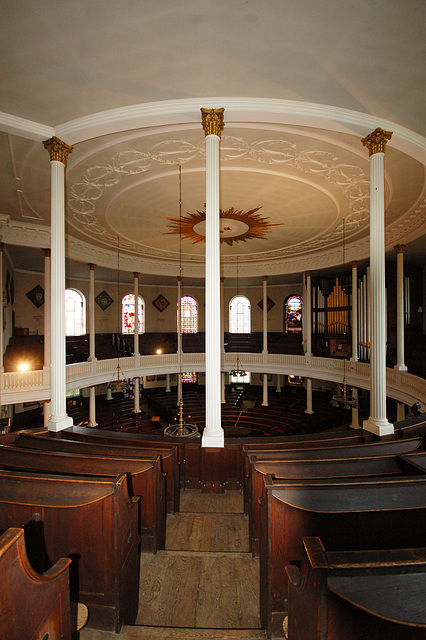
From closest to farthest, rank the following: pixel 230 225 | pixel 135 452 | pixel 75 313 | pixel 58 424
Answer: pixel 135 452, pixel 58 424, pixel 230 225, pixel 75 313

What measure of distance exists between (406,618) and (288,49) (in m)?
5.36

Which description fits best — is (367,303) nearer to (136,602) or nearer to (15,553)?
(136,602)

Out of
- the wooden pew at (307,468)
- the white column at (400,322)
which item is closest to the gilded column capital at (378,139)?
the wooden pew at (307,468)

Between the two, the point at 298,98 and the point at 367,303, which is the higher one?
the point at 298,98

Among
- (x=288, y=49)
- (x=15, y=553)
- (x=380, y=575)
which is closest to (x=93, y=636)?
(x=15, y=553)

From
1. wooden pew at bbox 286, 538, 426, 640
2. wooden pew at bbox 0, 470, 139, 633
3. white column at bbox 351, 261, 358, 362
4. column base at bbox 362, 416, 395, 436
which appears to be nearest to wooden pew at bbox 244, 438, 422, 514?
column base at bbox 362, 416, 395, 436

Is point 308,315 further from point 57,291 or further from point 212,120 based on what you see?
point 57,291

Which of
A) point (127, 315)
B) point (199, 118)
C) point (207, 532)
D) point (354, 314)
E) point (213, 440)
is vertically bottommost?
point (207, 532)

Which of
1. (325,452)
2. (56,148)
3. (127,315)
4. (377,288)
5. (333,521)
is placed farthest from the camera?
(127,315)

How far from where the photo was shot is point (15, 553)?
151cm

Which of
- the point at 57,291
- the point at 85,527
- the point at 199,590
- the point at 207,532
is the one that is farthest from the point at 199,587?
the point at 57,291

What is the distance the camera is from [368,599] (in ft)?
4.03

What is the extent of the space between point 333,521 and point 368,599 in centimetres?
120

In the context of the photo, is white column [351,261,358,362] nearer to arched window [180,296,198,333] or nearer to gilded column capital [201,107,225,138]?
gilded column capital [201,107,225,138]
